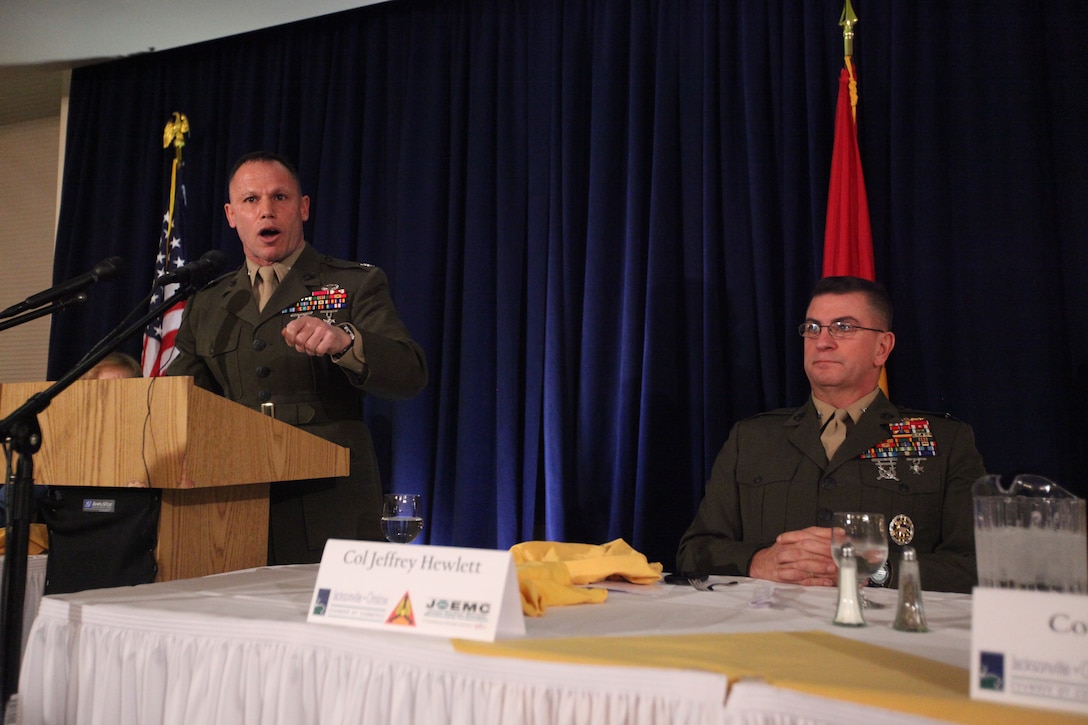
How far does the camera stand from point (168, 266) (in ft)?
15.0

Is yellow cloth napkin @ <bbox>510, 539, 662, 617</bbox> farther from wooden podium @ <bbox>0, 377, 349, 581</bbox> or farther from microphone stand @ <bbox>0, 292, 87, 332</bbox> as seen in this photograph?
microphone stand @ <bbox>0, 292, 87, 332</bbox>

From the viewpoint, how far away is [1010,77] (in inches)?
129

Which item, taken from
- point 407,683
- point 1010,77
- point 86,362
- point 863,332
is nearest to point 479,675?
point 407,683

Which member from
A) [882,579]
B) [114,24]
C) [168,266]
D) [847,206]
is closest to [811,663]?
[882,579]

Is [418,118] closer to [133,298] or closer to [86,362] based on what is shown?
[133,298]

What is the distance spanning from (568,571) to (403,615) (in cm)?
42

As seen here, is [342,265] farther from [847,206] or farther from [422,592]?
[847,206]

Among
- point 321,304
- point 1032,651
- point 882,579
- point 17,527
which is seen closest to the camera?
point 1032,651

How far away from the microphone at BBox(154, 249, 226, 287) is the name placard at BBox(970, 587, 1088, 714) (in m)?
1.41

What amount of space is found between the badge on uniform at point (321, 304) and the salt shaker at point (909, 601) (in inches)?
68.7

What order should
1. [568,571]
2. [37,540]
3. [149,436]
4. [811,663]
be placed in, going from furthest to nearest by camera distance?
[37,540], [149,436], [568,571], [811,663]

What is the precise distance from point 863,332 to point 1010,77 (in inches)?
56.9

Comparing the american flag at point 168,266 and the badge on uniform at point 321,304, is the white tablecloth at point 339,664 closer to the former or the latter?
the badge on uniform at point 321,304

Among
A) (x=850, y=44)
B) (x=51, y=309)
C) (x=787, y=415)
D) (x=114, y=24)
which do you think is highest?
(x=114, y=24)
